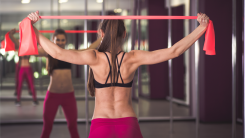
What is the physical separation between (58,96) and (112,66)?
162 centimetres

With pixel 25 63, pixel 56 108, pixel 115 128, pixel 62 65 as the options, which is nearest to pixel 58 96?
pixel 56 108

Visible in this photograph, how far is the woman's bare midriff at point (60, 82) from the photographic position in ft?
9.89

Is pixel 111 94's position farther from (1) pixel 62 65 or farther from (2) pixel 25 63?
(2) pixel 25 63

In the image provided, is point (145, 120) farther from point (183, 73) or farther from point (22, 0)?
point (22, 0)

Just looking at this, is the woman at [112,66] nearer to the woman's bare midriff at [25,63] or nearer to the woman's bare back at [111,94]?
the woman's bare back at [111,94]

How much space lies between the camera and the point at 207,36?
1889mm

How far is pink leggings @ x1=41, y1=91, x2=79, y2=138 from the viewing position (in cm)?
291

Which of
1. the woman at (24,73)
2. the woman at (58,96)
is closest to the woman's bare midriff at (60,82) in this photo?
the woman at (58,96)

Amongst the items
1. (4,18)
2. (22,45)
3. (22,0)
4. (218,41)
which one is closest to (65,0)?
(22,0)


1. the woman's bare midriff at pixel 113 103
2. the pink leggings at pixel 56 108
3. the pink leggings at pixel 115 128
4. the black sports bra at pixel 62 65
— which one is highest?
the black sports bra at pixel 62 65

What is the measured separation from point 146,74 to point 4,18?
4175 millimetres

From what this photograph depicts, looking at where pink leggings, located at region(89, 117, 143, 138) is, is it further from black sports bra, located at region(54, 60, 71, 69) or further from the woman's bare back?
black sports bra, located at region(54, 60, 71, 69)

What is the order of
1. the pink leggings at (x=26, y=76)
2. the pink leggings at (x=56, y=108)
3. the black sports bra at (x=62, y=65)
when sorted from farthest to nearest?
the pink leggings at (x=26, y=76), the black sports bra at (x=62, y=65), the pink leggings at (x=56, y=108)

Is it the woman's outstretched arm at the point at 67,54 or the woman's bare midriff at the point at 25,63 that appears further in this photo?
the woman's bare midriff at the point at 25,63
